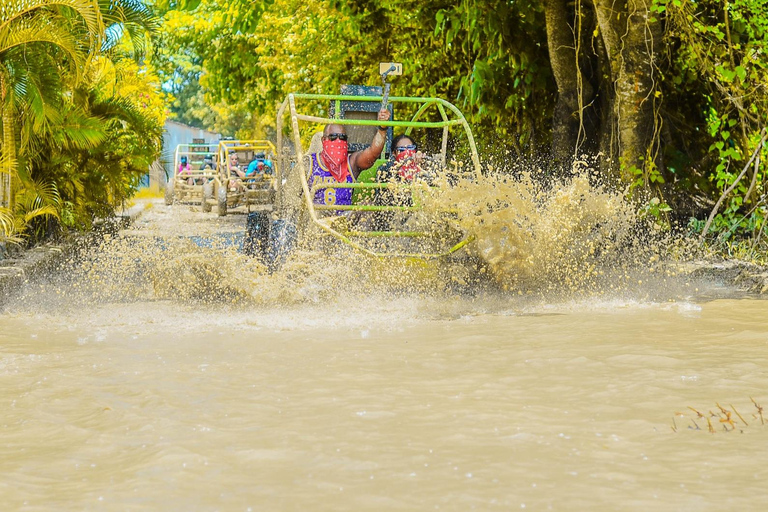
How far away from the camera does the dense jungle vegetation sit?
899cm

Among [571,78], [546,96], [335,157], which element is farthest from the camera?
[546,96]

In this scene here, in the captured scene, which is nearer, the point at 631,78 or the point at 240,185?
the point at 631,78

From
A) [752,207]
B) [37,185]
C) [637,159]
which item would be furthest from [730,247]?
[37,185]

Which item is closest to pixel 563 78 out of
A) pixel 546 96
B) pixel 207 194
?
pixel 546 96

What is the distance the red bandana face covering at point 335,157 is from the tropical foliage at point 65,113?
215 cm

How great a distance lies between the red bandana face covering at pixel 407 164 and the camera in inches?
336

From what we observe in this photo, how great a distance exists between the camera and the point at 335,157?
9391mm

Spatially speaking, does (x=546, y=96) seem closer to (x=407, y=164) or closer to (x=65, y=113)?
(x=407, y=164)

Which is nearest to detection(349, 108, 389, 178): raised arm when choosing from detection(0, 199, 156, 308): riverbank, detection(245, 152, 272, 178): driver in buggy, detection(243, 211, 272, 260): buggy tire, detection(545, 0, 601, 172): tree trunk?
detection(243, 211, 272, 260): buggy tire

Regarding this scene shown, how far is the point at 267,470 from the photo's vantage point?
3463 millimetres

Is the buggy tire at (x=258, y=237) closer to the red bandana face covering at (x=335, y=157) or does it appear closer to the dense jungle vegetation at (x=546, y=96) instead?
the red bandana face covering at (x=335, y=157)

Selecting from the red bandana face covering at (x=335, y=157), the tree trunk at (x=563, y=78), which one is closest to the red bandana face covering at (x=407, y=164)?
the red bandana face covering at (x=335, y=157)

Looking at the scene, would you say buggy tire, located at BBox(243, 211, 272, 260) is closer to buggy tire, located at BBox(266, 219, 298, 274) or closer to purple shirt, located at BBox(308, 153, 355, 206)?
buggy tire, located at BBox(266, 219, 298, 274)

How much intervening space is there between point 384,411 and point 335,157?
5414mm
